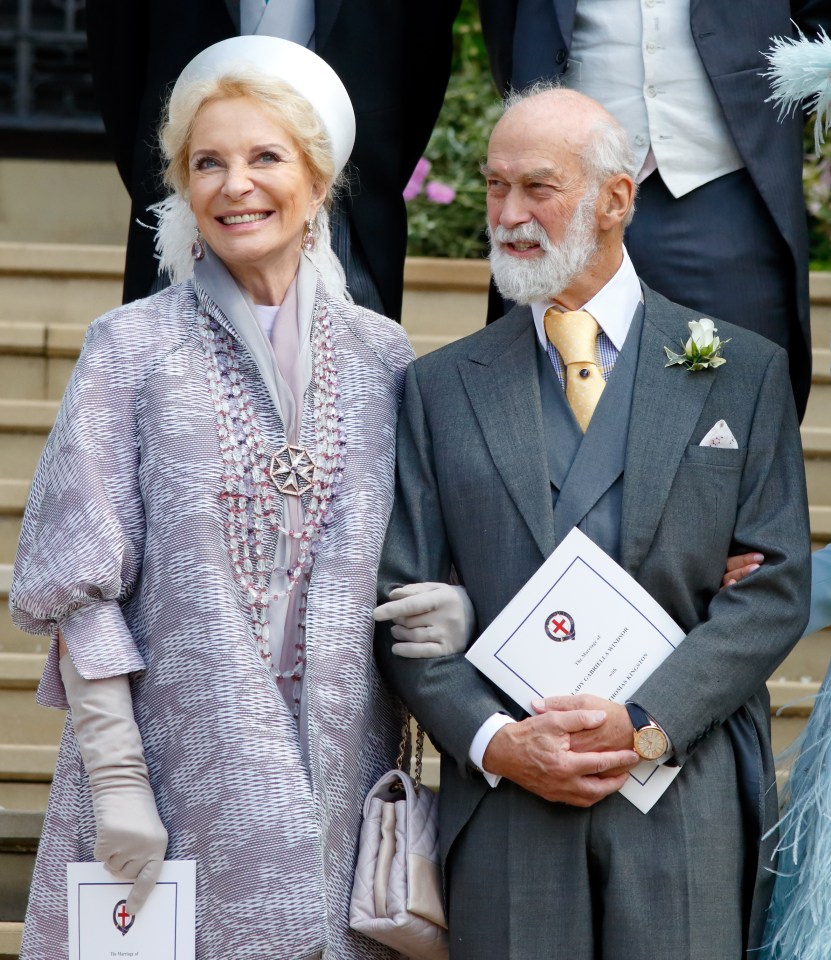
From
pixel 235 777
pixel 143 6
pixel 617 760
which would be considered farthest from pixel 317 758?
pixel 143 6

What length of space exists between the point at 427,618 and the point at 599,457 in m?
0.41

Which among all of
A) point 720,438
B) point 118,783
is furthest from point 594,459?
point 118,783

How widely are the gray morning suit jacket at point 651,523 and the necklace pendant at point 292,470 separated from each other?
185mm

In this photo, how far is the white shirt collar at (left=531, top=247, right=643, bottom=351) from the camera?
3.24 meters

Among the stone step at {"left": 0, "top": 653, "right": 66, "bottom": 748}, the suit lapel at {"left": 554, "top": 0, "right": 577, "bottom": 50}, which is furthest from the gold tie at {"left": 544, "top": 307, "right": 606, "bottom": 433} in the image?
the stone step at {"left": 0, "top": 653, "right": 66, "bottom": 748}

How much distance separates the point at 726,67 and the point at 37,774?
2.38 metres

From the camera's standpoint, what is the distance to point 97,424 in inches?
119

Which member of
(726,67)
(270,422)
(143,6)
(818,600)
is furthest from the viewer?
(143,6)

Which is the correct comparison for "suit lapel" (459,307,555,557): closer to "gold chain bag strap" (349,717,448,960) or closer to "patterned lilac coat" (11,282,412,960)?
"patterned lilac coat" (11,282,412,960)

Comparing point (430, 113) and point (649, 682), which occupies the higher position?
point (430, 113)

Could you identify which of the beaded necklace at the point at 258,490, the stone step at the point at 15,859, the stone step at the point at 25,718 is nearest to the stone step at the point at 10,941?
the stone step at the point at 15,859

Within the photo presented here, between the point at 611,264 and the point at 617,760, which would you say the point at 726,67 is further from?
the point at 617,760

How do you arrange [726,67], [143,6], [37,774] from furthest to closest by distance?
[37,774] < [143,6] < [726,67]

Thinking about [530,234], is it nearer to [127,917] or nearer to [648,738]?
[648,738]
